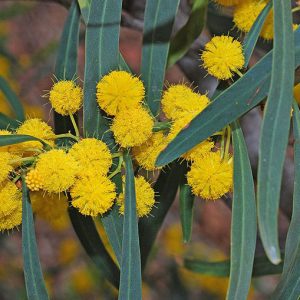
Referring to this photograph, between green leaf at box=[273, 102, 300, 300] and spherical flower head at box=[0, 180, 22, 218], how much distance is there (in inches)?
12.7

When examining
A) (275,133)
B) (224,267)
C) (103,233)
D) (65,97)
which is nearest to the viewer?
(275,133)

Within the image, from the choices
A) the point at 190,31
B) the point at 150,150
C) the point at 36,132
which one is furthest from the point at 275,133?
the point at 190,31

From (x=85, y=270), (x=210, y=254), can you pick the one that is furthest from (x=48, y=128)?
(x=210, y=254)

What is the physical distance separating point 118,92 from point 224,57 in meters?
0.13

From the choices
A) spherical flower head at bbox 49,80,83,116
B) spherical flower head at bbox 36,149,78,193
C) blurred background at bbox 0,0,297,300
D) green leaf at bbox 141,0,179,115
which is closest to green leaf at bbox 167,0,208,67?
blurred background at bbox 0,0,297,300

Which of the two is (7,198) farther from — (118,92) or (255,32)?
(255,32)

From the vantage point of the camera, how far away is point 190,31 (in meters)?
1.01

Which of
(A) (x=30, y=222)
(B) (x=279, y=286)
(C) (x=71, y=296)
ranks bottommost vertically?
(B) (x=279, y=286)

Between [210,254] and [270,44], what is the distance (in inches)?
60.6

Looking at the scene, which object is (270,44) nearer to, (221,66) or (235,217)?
(221,66)

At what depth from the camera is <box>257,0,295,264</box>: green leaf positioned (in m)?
0.58

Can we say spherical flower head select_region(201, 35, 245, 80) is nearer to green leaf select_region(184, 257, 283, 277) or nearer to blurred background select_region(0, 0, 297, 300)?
blurred background select_region(0, 0, 297, 300)

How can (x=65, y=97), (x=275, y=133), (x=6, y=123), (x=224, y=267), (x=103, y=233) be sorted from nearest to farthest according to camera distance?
(x=275, y=133), (x=65, y=97), (x=6, y=123), (x=224, y=267), (x=103, y=233)

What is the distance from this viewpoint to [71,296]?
2.02m
